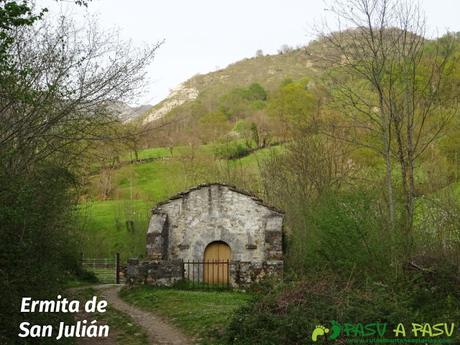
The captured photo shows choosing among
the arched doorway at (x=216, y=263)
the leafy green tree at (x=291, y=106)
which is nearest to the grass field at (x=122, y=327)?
the arched doorway at (x=216, y=263)

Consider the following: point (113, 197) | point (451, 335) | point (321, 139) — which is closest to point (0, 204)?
point (451, 335)

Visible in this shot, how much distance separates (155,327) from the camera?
11.6 m

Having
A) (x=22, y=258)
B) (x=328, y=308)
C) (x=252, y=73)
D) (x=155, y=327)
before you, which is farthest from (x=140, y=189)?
(x=252, y=73)

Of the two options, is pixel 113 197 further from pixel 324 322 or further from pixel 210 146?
pixel 324 322

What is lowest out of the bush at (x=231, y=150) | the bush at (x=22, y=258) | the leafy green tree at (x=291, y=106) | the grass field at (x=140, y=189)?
the bush at (x=22, y=258)

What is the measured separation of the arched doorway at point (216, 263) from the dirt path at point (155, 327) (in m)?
4.32

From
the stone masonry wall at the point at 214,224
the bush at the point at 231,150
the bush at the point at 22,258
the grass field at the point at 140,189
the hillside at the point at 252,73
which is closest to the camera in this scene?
the bush at the point at 22,258

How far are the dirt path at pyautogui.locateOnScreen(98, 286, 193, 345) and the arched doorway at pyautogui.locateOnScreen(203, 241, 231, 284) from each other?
14.2 ft

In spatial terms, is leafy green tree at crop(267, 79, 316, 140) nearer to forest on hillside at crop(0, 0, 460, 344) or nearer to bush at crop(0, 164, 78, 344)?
forest on hillside at crop(0, 0, 460, 344)

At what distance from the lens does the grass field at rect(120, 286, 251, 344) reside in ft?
35.0

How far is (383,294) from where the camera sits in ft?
29.6

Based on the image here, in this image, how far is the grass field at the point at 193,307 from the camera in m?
10.7

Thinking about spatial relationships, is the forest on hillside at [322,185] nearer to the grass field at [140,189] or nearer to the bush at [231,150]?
the grass field at [140,189]

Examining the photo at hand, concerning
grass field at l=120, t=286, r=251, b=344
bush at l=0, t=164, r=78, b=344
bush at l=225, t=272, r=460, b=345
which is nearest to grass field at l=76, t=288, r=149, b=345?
grass field at l=120, t=286, r=251, b=344
